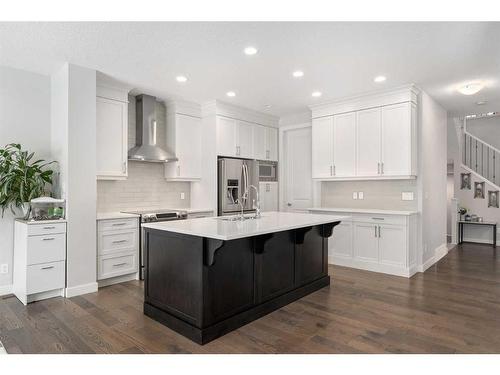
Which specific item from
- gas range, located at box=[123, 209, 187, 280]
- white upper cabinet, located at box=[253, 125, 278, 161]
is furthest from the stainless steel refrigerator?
gas range, located at box=[123, 209, 187, 280]

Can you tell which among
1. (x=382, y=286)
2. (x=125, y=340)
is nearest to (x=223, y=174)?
(x=382, y=286)

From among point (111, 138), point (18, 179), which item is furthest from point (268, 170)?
point (18, 179)

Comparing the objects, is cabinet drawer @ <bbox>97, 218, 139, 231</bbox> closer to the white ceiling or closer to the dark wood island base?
the dark wood island base

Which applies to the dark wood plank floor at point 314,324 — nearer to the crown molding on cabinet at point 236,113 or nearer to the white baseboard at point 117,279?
the white baseboard at point 117,279

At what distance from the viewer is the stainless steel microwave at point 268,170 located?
634 centimetres

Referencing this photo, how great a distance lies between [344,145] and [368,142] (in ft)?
1.30

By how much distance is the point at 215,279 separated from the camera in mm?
2758

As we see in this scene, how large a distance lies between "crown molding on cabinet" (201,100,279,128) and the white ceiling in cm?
63

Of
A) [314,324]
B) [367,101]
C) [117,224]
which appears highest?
[367,101]

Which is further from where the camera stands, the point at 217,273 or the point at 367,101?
the point at 367,101

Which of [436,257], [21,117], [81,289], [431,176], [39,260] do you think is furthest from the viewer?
[436,257]

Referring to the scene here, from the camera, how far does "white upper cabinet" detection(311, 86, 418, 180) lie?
468 cm

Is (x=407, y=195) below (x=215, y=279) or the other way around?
the other way around

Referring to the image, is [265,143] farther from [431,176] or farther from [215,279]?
[215,279]
